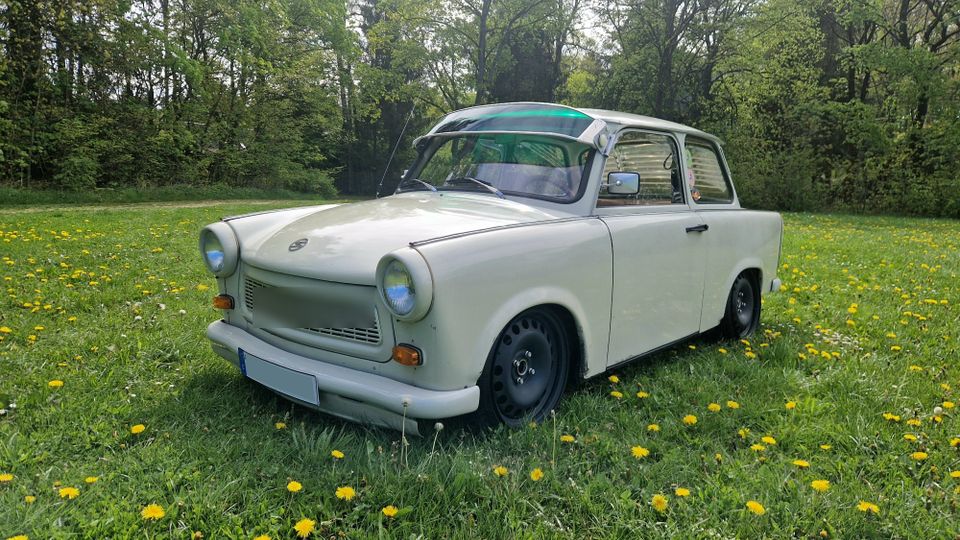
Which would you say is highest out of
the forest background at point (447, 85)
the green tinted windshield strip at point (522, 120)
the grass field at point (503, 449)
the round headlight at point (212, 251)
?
the forest background at point (447, 85)

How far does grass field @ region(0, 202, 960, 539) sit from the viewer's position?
6.68 feet

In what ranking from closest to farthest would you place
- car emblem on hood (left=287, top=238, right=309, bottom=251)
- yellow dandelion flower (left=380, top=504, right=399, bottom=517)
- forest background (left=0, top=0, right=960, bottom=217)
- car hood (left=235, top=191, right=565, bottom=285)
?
yellow dandelion flower (left=380, top=504, right=399, bottom=517), car hood (left=235, top=191, right=565, bottom=285), car emblem on hood (left=287, top=238, right=309, bottom=251), forest background (left=0, top=0, right=960, bottom=217)

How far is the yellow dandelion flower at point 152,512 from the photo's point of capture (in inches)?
75.7

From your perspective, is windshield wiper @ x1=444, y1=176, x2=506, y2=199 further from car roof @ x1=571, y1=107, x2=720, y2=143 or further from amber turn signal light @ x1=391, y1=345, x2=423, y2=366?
amber turn signal light @ x1=391, y1=345, x2=423, y2=366

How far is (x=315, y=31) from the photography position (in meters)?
23.0

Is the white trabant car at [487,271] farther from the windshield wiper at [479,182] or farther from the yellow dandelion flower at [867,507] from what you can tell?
the yellow dandelion flower at [867,507]

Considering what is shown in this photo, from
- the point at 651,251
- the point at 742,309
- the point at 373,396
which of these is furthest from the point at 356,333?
Result: the point at 742,309

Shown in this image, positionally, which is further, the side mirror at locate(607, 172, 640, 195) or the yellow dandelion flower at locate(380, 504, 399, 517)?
the side mirror at locate(607, 172, 640, 195)

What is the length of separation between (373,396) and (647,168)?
216 cm

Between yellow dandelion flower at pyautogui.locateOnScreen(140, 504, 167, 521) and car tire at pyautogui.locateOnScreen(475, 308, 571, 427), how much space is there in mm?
1163

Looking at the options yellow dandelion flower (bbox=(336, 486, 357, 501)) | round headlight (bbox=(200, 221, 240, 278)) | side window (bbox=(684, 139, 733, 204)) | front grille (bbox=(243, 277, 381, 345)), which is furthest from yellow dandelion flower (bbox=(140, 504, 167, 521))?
side window (bbox=(684, 139, 733, 204))

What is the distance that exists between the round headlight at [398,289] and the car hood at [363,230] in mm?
115

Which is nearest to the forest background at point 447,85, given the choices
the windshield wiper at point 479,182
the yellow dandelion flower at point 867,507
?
the windshield wiper at point 479,182

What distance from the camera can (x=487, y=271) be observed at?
2355mm
